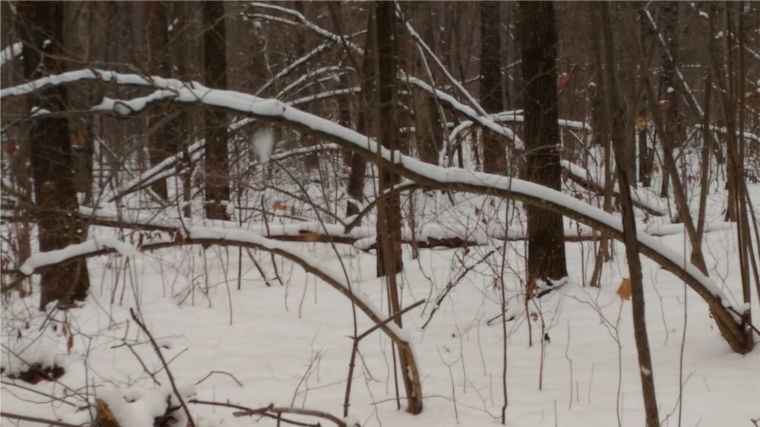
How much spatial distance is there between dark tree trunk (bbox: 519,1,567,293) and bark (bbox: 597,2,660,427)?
3.50 metres

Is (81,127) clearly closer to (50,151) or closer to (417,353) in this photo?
(50,151)

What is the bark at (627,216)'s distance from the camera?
2.42 metres

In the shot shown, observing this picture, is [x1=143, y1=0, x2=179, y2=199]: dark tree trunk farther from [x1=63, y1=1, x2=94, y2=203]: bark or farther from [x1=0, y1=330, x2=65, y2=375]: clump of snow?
[x1=0, y1=330, x2=65, y2=375]: clump of snow

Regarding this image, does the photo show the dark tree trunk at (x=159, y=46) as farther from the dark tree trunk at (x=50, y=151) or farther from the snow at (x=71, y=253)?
the snow at (x=71, y=253)

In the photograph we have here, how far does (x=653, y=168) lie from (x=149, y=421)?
9.04 meters

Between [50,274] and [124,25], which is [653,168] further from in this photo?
[124,25]

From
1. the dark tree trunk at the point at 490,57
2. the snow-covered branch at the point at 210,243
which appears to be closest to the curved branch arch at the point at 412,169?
the snow-covered branch at the point at 210,243

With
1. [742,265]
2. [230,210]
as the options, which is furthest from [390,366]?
[230,210]

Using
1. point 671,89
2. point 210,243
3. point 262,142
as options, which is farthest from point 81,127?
point 671,89

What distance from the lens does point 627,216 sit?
8.13 feet

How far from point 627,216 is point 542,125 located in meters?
3.79

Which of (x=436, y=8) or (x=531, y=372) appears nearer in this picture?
(x=531, y=372)

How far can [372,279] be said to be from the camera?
24.0 feet

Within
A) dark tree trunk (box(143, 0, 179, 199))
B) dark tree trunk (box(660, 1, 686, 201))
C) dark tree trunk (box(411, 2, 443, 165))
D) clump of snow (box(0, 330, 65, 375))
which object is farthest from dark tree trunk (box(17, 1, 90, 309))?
dark tree trunk (box(660, 1, 686, 201))
